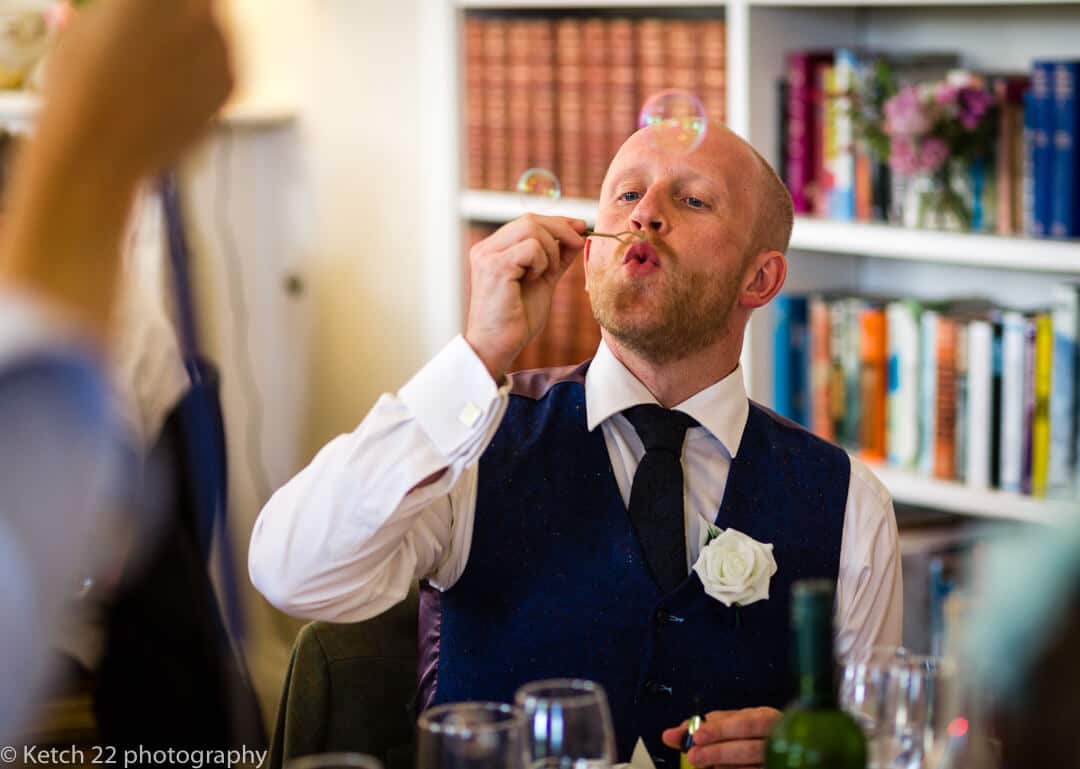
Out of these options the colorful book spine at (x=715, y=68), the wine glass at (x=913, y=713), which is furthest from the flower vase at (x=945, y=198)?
the wine glass at (x=913, y=713)

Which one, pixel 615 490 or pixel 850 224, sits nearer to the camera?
pixel 615 490

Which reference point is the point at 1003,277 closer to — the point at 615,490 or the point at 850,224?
the point at 850,224

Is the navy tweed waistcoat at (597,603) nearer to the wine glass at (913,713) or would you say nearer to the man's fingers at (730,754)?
the man's fingers at (730,754)

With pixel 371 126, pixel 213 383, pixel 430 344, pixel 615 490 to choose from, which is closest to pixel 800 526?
pixel 615 490

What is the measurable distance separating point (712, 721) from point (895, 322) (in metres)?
1.40

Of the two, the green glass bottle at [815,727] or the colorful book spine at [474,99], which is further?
the colorful book spine at [474,99]

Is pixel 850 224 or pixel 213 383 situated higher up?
pixel 850 224

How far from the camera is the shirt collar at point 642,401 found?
1.66 metres

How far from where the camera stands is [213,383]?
2.09m

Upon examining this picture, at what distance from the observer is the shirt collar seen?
1.66m

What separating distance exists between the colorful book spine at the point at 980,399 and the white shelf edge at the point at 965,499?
0.03 metres

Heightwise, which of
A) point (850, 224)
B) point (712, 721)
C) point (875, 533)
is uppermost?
point (850, 224)

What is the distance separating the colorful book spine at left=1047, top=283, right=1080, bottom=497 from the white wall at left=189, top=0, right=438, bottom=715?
52.8 inches

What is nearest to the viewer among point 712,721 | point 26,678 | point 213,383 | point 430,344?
point 26,678
